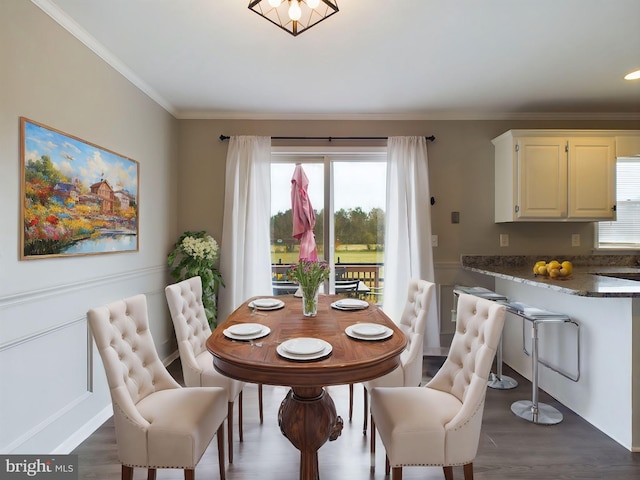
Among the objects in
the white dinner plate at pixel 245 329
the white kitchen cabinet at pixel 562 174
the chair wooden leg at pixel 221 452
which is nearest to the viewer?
the white dinner plate at pixel 245 329

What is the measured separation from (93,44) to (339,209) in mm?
2439

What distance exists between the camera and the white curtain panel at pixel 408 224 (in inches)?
137

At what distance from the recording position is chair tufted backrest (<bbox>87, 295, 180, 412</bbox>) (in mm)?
1380

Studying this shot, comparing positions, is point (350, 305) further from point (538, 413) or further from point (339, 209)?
point (339, 209)

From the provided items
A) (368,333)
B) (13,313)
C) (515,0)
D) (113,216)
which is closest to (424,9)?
(515,0)

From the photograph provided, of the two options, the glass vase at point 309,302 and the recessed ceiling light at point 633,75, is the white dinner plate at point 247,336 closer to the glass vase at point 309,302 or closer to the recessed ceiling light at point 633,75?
the glass vase at point 309,302

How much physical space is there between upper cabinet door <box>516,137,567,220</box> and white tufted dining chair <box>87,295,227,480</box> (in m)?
3.13

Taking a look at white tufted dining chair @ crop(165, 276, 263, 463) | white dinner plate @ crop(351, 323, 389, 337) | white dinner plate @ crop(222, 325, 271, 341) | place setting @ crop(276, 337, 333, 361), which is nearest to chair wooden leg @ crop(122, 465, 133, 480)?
white tufted dining chair @ crop(165, 276, 263, 463)

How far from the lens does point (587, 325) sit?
2.32 m

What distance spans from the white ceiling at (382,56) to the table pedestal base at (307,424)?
2.06 m

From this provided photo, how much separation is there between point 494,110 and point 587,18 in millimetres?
1498

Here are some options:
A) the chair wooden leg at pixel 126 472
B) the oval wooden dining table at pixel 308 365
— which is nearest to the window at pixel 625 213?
the oval wooden dining table at pixel 308 365

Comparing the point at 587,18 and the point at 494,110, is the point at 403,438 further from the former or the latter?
the point at 494,110

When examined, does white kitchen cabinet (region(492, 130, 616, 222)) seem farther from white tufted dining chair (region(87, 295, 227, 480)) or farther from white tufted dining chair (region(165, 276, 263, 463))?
white tufted dining chair (region(87, 295, 227, 480))
